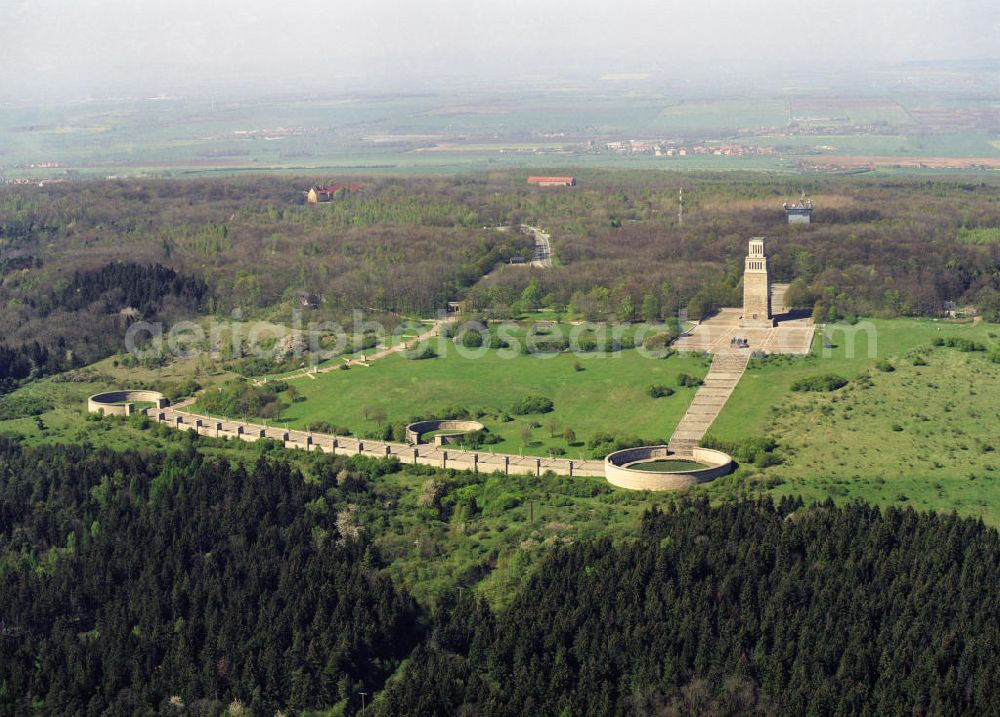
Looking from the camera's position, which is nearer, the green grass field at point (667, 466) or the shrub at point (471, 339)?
the green grass field at point (667, 466)

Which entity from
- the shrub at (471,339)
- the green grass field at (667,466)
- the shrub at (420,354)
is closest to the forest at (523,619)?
the green grass field at (667,466)

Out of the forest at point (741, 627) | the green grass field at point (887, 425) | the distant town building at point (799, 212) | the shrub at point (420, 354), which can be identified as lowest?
the forest at point (741, 627)

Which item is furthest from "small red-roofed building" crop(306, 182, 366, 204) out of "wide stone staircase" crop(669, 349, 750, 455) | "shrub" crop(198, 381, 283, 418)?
"wide stone staircase" crop(669, 349, 750, 455)

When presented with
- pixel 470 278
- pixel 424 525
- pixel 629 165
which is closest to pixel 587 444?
pixel 424 525

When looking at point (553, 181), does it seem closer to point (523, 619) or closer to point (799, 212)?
point (799, 212)

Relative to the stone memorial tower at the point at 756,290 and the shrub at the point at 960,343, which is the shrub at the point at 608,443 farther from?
the stone memorial tower at the point at 756,290

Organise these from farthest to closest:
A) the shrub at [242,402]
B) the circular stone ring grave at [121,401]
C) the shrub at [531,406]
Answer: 1. the circular stone ring grave at [121,401]
2. the shrub at [242,402]
3. the shrub at [531,406]
